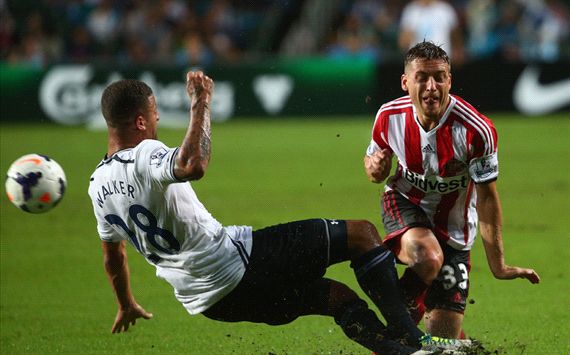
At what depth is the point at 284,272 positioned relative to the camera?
5.04 m

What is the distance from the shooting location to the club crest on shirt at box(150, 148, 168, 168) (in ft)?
15.3

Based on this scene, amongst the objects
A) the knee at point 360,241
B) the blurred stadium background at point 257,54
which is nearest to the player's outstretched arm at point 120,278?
the knee at point 360,241

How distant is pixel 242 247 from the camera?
16.7 feet

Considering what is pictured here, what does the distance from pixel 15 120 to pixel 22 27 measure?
2.55 meters

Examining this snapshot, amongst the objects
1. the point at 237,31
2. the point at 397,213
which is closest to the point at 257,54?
the point at 237,31

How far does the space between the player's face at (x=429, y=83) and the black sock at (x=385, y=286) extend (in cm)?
89

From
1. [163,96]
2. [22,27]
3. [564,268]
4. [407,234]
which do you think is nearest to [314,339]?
[407,234]

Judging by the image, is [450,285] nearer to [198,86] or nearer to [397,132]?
[397,132]

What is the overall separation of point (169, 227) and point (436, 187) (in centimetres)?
170

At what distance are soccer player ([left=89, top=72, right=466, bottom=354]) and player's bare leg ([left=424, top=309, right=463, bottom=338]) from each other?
64 centimetres

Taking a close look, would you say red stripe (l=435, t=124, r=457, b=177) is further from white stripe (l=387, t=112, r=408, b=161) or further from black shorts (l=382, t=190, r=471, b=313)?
black shorts (l=382, t=190, r=471, b=313)

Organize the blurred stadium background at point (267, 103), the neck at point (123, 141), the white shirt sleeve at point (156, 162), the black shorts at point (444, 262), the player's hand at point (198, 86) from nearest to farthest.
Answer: the white shirt sleeve at point (156, 162), the player's hand at point (198, 86), the neck at point (123, 141), the black shorts at point (444, 262), the blurred stadium background at point (267, 103)

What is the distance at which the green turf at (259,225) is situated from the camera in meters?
6.43

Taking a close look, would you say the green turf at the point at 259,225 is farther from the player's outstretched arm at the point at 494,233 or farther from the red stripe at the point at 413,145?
the red stripe at the point at 413,145
